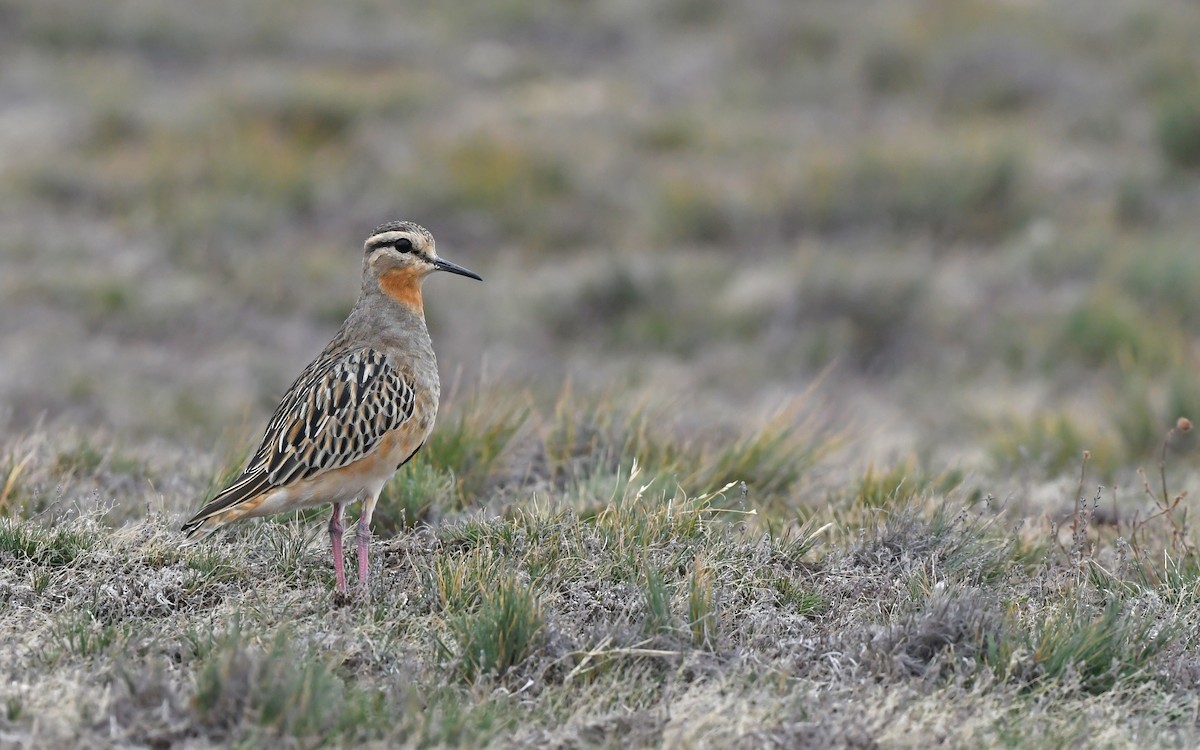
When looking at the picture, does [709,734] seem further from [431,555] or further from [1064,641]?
[431,555]

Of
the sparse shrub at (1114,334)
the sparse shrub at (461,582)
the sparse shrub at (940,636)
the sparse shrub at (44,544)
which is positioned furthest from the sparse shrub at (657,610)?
the sparse shrub at (1114,334)

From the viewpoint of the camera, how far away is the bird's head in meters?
5.08

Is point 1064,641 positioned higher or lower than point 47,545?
lower

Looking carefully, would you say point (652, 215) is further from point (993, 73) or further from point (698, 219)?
point (993, 73)

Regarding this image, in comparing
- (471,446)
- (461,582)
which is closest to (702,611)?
(461,582)

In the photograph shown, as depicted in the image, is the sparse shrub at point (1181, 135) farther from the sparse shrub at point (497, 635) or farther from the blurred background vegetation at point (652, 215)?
the sparse shrub at point (497, 635)

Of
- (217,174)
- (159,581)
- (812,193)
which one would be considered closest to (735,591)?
(159,581)

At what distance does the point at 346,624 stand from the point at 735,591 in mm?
1336

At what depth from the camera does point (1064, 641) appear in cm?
431

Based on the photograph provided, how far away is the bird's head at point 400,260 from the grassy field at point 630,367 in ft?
3.10

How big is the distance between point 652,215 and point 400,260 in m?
9.45

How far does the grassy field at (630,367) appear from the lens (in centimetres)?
417

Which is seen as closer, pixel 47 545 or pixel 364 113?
pixel 47 545

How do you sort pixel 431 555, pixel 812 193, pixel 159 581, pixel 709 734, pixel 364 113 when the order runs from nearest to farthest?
pixel 709 734 < pixel 159 581 < pixel 431 555 < pixel 812 193 < pixel 364 113
